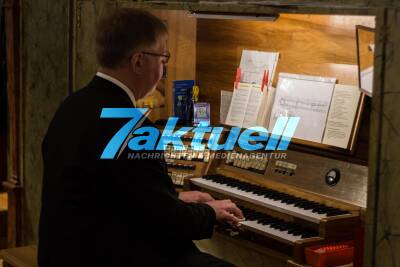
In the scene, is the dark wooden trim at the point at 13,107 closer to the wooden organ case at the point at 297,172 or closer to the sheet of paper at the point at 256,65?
the wooden organ case at the point at 297,172

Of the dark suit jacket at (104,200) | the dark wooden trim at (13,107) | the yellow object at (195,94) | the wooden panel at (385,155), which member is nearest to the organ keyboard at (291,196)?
the yellow object at (195,94)

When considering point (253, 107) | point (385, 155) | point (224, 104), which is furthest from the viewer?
point (224, 104)

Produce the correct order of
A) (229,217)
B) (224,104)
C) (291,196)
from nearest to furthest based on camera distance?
(229,217), (291,196), (224,104)

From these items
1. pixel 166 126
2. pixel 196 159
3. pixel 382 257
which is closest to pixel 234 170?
pixel 196 159

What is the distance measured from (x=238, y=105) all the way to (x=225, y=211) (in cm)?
129

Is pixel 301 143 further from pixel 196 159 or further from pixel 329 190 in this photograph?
pixel 196 159

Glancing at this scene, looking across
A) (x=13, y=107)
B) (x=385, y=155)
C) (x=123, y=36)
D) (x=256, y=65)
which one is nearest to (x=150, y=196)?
(x=123, y=36)

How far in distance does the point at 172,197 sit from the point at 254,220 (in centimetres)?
110

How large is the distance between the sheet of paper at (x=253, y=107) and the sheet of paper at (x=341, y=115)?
53 centimetres

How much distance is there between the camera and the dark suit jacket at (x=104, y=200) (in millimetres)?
2697

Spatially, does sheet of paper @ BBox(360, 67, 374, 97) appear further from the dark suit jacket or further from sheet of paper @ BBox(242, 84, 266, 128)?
the dark suit jacket

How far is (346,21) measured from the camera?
11.9 ft

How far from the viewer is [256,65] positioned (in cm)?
418

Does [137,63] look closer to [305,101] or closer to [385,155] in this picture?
[385,155]
